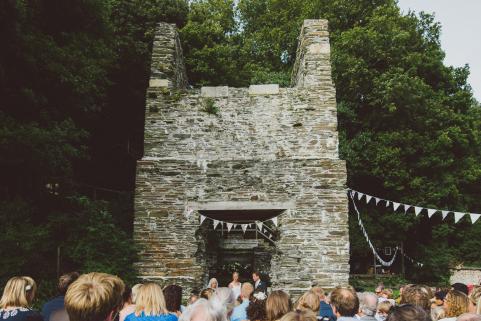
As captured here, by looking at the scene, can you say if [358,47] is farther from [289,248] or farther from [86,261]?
[86,261]

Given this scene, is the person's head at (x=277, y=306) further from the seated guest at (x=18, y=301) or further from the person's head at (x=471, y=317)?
the seated guest at (x=18, y=301)

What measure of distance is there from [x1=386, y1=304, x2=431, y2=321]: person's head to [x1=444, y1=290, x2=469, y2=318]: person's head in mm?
1423

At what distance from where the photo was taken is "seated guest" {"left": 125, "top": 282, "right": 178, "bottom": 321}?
12.5ft

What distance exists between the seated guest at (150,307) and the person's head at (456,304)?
96.6 inches

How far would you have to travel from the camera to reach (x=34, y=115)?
31.0 feet

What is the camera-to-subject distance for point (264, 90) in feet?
37.8

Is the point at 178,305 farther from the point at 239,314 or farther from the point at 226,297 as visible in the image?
the point at 239,314

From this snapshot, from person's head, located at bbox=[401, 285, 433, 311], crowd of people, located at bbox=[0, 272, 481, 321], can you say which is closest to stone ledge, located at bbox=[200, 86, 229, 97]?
crowd of people, located at bbox=[0, 272, 481, 321]

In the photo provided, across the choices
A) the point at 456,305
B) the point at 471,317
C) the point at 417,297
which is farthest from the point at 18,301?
the point at 456,305

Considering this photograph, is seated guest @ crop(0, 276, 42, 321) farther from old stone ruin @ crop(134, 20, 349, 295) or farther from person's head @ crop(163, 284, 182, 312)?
old stone ruin @ crop(134, 20, 349, 295)

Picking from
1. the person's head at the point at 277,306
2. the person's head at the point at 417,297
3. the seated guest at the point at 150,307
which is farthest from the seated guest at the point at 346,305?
the seated guest at the point at 150,307

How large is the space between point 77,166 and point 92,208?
4.18 m

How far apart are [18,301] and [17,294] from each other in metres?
0.05

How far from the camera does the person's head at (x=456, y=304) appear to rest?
403 centimetres
